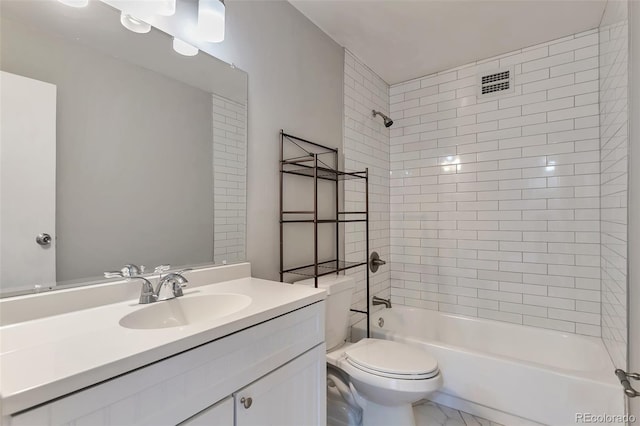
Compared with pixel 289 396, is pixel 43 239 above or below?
above

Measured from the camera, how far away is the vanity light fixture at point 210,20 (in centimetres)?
127

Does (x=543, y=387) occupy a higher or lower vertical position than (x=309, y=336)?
lower

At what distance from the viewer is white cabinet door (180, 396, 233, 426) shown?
75cm

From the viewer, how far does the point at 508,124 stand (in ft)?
7.73

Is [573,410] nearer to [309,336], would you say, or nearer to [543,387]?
[543,387]

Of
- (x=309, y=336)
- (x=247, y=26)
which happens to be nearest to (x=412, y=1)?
(x=247, y=26)

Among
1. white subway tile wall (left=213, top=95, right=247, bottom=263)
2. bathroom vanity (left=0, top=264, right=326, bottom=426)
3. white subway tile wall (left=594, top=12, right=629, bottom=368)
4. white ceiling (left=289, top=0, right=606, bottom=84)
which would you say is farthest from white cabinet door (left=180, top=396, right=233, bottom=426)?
white ceiling (left=289, top=0, right=606, bottom=84)

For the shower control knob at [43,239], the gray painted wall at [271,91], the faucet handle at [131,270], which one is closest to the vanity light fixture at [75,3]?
the gray painted wall at [271,91]

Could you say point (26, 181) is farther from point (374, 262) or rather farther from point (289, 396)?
point (374, 262)

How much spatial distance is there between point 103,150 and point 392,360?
63.1 inches

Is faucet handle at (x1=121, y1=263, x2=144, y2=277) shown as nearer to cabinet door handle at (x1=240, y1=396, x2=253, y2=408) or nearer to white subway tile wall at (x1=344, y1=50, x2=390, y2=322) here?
cabinet door handle at (x1=240, y1=396, x2=253, y2=408)

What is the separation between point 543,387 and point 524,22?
2251 mm

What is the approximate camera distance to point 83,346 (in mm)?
675

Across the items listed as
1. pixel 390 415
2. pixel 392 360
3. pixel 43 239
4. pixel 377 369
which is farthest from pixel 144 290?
pixel 390 415
